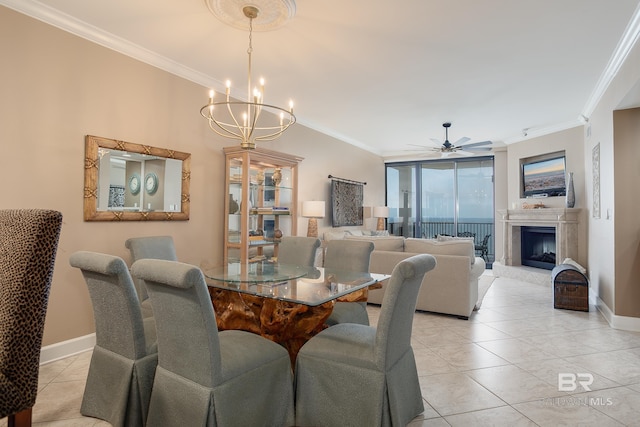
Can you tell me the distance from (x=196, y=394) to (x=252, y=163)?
2897 millimetres

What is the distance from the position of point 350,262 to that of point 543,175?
5.17 metres

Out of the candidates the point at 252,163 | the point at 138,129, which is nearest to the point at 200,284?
the point at 138,129

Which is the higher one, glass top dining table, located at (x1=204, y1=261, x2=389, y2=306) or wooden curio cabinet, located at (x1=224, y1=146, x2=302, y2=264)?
wooden curio cabinet, located at (x1=224, y1=146, x2=302, y2=264)

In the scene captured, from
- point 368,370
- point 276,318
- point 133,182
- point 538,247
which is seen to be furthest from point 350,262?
point 538,247

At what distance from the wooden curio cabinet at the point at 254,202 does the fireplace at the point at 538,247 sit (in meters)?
4.85

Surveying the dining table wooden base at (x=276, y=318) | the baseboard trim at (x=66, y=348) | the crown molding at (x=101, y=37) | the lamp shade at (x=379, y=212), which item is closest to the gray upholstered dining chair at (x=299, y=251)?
the dining table wooden base at (x=276, y=318)

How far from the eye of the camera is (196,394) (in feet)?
5.30

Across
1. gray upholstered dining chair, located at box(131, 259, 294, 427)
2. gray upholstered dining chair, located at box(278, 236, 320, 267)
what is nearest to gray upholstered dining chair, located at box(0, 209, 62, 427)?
gray upholstered dining chair, located at box(131, 259, 294, 427)

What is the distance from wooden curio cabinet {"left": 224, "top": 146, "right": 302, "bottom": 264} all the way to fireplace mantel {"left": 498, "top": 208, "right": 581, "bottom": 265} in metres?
4.41

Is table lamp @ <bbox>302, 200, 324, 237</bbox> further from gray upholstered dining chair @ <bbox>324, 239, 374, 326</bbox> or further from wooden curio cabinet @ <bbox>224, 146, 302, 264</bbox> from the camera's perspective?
gray upholstered dining chair @ <bbox>324, 239, 374, 326</bbox>

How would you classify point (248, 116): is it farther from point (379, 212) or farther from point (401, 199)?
point (401, 199)

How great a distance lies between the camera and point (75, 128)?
2.92 meters

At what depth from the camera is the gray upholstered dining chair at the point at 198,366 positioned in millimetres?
1571

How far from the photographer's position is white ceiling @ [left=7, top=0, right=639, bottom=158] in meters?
2.70
